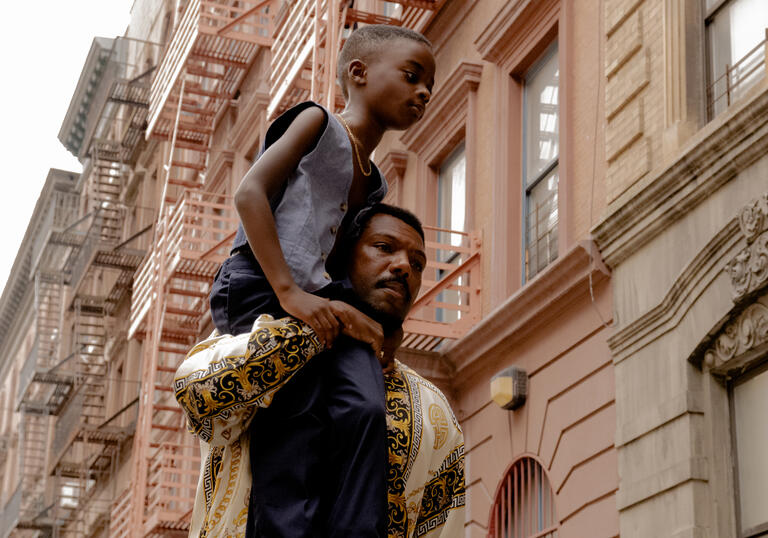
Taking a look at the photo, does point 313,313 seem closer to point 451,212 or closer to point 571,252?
point 571,252

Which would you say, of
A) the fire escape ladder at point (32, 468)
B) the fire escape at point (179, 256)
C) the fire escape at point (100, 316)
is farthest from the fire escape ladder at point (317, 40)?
the fire escape ladder at point (32, 468)

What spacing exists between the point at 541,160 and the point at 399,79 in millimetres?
11200

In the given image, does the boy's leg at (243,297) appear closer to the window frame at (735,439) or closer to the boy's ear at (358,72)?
the boy's ear at (358,72)

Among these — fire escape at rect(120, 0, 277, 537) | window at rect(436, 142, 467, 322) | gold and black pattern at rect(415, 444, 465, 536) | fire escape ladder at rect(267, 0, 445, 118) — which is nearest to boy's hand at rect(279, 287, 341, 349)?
gold and black pattern at rect(415, 444, 465, 536)

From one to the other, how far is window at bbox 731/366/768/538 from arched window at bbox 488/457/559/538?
313 cm

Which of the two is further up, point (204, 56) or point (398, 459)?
point (204, 56)

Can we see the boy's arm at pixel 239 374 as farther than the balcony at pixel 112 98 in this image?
No

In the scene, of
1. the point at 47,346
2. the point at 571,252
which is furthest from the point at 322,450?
the point at 47,346

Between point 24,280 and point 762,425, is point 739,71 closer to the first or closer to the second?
point 762,425

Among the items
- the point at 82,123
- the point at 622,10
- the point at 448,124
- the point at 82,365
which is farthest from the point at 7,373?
the point at 622,10

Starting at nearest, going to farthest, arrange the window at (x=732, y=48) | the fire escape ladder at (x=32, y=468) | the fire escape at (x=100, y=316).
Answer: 1. the window at (x=732, y=48)
2. the fire escape at (x=100, y=316)
3. the fire escape ladder at (x=32, y=468)

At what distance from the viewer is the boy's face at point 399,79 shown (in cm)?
476

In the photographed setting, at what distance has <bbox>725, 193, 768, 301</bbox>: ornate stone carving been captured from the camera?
10.5 m

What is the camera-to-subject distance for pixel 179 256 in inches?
961
